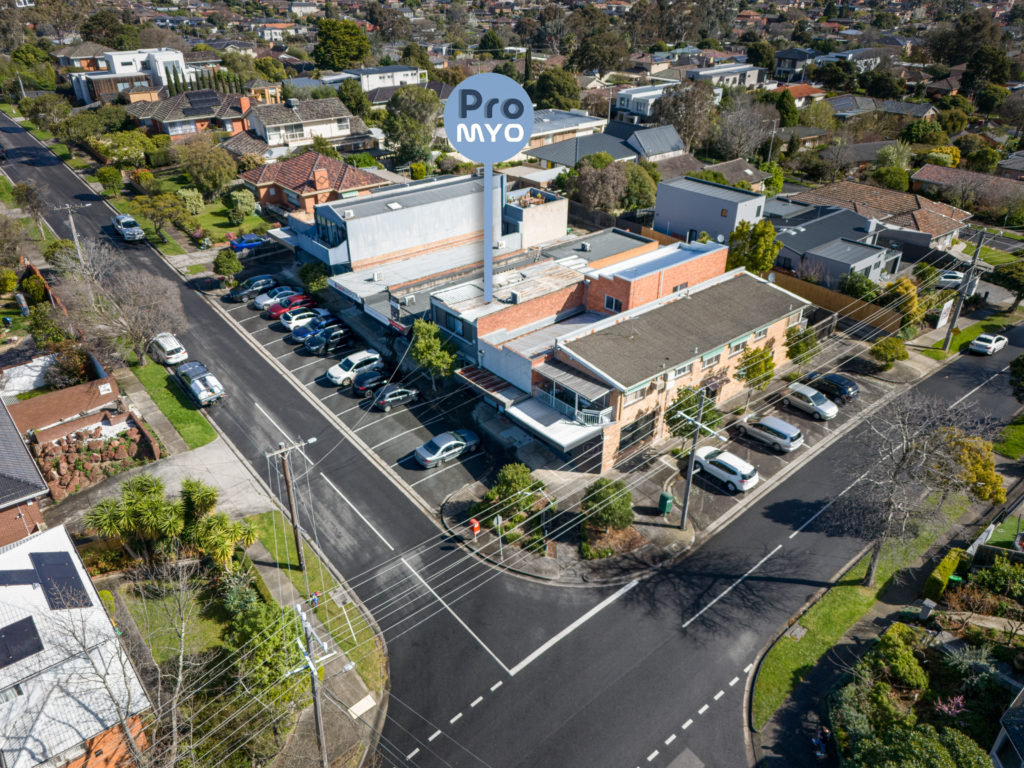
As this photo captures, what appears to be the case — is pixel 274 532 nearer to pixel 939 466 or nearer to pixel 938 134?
pixel 939 466

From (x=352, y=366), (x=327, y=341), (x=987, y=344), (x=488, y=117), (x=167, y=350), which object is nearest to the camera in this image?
(x=488, y=117)

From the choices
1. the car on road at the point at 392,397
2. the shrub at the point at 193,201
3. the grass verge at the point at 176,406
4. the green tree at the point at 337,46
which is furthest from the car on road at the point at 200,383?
the green tree at the point at 337,46

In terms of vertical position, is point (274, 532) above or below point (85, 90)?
below

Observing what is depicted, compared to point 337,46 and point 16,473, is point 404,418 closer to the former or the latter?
point 16,473

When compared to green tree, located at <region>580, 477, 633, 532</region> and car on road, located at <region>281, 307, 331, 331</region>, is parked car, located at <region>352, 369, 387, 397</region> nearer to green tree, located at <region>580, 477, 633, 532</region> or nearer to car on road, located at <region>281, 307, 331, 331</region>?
car on road, located at <region>281, 307, 331, 331</region>

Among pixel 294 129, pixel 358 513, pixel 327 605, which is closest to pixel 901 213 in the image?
pixel 358 513

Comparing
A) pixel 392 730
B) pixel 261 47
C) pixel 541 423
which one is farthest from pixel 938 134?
pixel 261 47

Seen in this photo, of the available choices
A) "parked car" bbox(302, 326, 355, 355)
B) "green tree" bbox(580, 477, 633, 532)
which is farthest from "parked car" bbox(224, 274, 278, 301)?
"green tree" bbox(580, 477, 633, 532)
